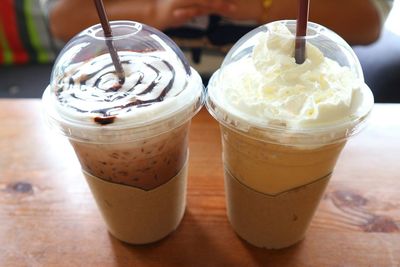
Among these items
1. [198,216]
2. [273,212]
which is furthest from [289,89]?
[198,216]

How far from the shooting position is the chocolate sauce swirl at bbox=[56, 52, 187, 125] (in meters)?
0.66

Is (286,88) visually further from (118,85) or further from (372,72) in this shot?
(372,72)

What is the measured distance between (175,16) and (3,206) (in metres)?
1.00

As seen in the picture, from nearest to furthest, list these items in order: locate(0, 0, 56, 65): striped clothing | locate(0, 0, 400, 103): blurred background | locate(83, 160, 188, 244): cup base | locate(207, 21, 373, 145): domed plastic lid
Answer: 1. locate(207, 21, 373, 145): domed plastic lid
2. locate(83, 160, 188, 244): cup base
3. locate(0, 0, 400, 103): blurred background
4. locate(0, 0, 56, 65): striped clothing

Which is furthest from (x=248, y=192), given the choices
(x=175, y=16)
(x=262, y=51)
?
(x=175, y=16)

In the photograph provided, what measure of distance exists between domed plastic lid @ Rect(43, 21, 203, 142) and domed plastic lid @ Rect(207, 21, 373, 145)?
77mm

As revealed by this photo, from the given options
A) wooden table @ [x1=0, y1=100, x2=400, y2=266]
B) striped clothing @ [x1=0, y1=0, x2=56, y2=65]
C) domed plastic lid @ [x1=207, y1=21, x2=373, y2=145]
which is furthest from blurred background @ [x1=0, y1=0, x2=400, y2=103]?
domed plastic lid @ [x1=207, y1=21, x2=373, y2=145]

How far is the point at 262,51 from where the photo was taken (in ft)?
2.41

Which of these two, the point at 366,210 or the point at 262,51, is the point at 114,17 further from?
the point at 366,210

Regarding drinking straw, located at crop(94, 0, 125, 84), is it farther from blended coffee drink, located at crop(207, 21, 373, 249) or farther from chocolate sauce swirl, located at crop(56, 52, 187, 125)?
blended coffee drink, located at crop(207, 21, 373, 249)

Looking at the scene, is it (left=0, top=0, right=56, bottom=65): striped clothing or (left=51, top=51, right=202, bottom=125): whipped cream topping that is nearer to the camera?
(left=51, top=51, right=202, bottom=125): whipped cream topping

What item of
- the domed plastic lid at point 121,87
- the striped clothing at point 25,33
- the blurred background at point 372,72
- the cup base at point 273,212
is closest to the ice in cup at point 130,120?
the domed plastic lid at point 121,87

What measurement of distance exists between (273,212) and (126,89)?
1.22ft

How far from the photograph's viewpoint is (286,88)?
2.20 feet
